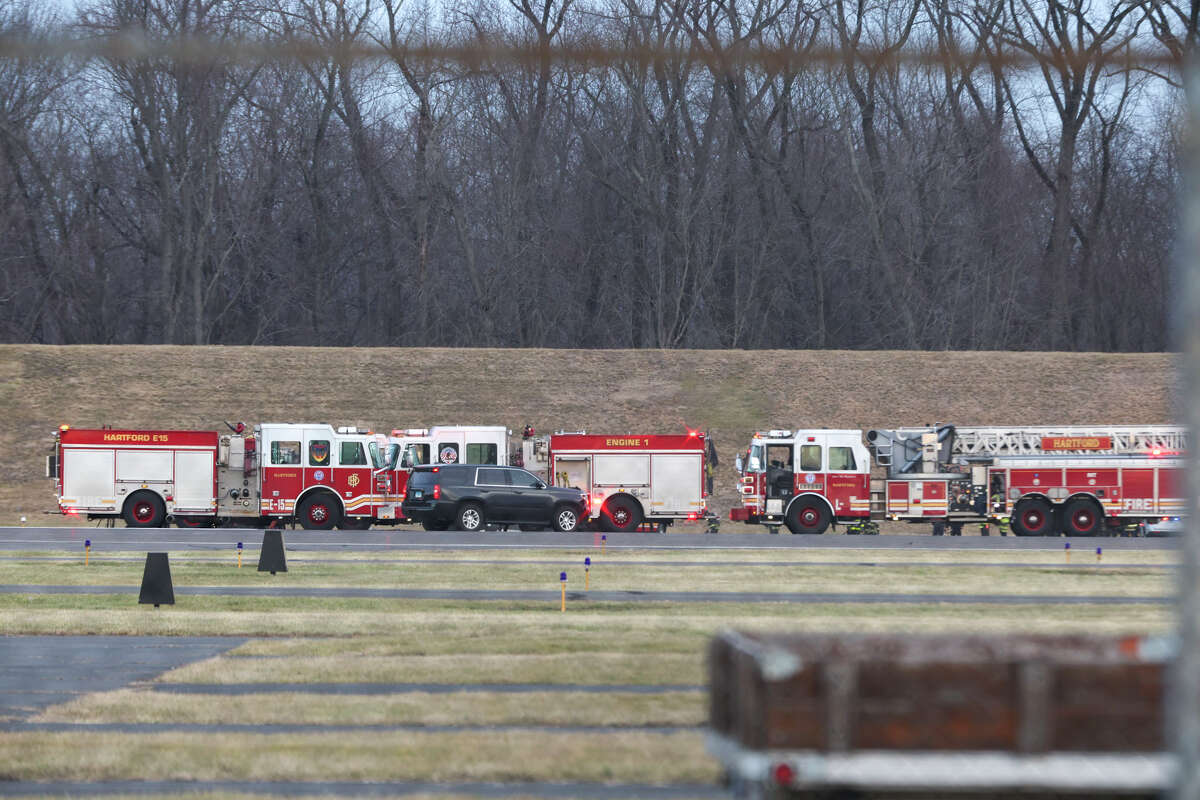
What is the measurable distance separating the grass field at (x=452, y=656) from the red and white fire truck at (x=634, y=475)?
1068 centimetres

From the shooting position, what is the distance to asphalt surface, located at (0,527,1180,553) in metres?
30.7

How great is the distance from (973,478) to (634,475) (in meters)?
8.09

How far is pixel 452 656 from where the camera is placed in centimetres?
1515

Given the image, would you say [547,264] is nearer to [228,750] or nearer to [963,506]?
[963,506]

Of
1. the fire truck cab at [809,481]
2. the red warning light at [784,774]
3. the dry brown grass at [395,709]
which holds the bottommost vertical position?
the dry brown grass at [395,709]

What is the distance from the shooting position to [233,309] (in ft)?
215

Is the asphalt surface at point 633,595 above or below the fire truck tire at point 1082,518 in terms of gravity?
below

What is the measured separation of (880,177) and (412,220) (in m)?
19.4

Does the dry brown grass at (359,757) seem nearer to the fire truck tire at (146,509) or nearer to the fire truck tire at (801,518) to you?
the fire truck tire at (801,518)

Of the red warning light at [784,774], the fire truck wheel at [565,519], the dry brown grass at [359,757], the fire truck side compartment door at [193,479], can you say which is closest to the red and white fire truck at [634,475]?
the fire truck wheel at [565,519]

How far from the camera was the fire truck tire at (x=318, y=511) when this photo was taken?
37.3m

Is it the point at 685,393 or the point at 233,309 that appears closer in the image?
the point at 685,393

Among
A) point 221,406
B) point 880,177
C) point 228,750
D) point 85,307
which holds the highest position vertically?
point 880,177

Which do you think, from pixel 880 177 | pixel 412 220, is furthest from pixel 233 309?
pixel 880 177
